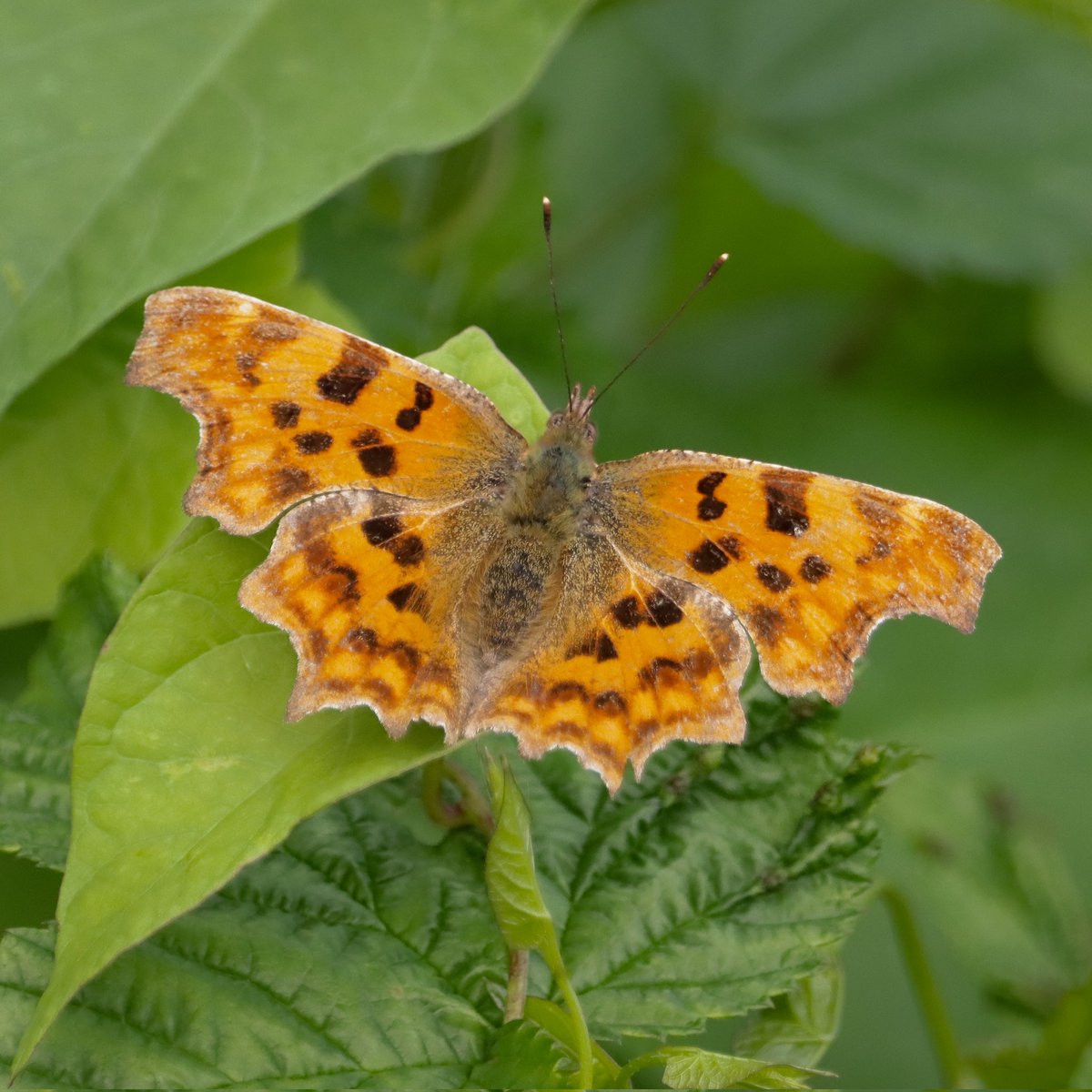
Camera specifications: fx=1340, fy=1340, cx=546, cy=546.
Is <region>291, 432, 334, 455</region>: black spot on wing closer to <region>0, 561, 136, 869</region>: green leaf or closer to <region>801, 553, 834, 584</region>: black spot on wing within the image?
<region>0, 561, 136, 869</region>: green leaf

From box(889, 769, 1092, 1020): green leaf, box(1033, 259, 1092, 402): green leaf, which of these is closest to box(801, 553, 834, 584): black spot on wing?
box(889, 769, 1092, 1020): green leaf

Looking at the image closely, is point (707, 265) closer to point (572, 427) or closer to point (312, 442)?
point (572, 427)

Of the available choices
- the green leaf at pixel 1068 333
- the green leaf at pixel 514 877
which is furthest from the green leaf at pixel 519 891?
the green leaf at pixel 1068 333

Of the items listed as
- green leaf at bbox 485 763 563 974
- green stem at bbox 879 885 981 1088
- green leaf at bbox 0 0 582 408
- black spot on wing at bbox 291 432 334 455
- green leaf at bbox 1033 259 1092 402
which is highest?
green leaf at bbox 0 0 582 408

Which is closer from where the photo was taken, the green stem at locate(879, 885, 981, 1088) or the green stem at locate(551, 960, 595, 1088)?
the green stem at locate(551, 960, 595, 1088)

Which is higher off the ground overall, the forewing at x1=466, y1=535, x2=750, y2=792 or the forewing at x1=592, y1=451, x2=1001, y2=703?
the forewing at x1=592, y1=451, x2=1001, y2=703

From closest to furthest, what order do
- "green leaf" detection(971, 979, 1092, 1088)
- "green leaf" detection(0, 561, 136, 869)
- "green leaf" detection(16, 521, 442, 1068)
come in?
"green leaf" detection(16, 521, 442, 1068), "green leaf" detection(0, 561, 136, 869), "green leaf" detection(971, 979, 1092, 1088)

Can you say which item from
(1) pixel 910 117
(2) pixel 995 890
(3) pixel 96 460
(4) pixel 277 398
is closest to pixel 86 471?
(3) pixel 96 460
